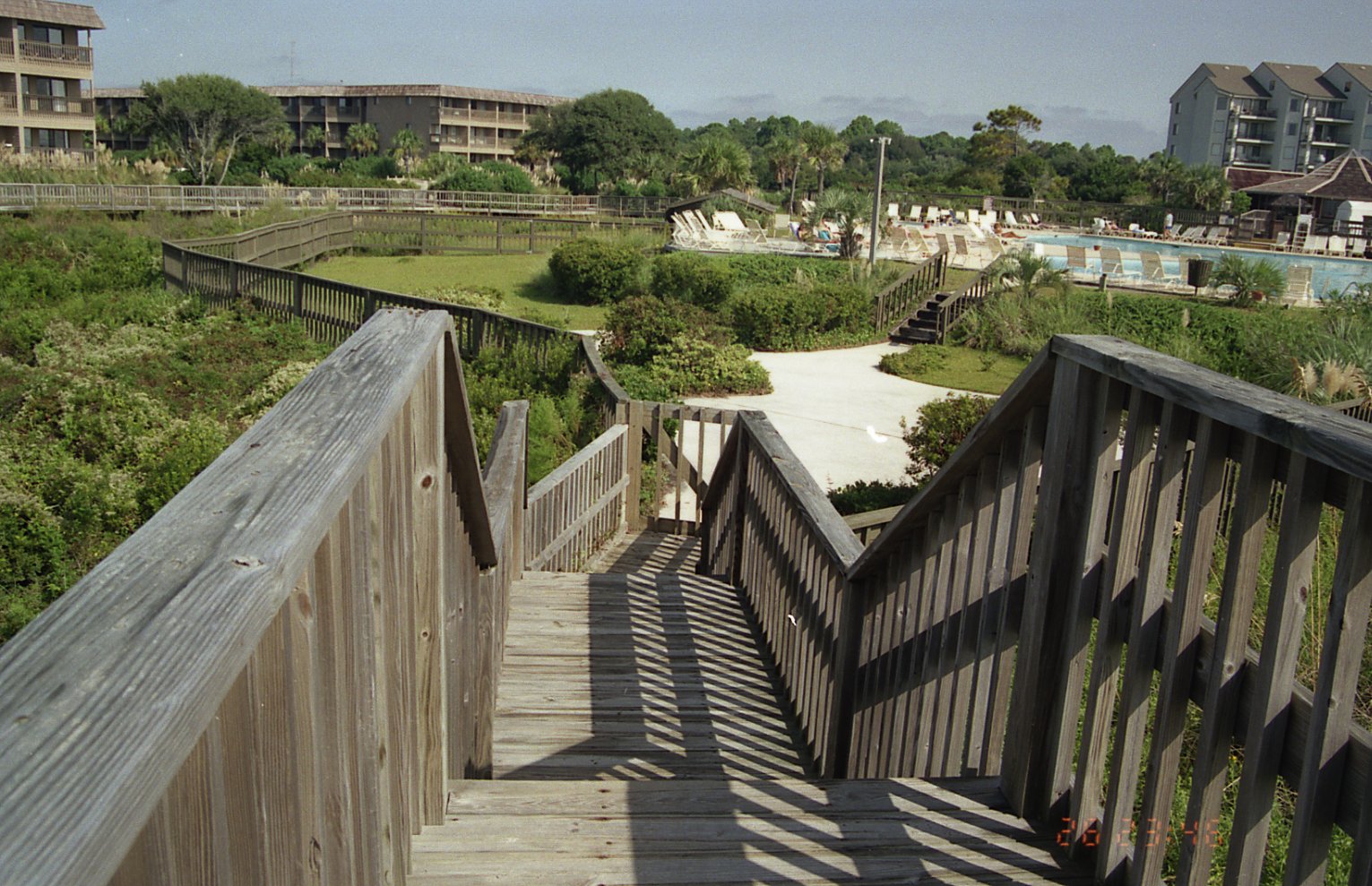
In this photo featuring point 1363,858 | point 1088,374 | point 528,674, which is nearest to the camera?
point 1363,858

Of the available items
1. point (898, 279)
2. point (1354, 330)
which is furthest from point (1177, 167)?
point (1354, 330)

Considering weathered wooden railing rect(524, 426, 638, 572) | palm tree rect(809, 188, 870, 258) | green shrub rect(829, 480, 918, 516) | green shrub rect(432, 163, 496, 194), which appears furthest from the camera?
green shrub rect(432, 163, 496, 194)

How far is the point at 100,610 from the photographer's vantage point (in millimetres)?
883

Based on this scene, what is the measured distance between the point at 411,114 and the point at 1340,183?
7228cm

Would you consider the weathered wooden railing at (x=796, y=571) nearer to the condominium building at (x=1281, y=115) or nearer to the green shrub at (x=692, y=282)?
the green shrub at (x=692, y=282)

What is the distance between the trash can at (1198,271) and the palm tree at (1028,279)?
4.48 m

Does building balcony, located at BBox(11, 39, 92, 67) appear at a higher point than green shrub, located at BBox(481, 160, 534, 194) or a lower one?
higher

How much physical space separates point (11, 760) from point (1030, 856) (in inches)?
96.2

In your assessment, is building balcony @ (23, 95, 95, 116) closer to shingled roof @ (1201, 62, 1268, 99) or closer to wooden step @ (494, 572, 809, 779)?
wooden step @ (494, 572, 809, 779)

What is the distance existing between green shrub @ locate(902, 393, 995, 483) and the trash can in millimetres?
17861

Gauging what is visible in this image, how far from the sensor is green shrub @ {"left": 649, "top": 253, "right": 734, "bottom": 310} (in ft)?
77.5

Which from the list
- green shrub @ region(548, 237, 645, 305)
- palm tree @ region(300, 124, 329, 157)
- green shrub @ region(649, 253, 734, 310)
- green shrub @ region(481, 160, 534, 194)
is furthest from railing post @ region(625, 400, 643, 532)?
palm tree @ region(300, 124, 329, 157)

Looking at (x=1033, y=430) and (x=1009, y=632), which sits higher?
(x=1033, y=430)

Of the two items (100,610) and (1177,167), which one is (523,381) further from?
(1177,167)
